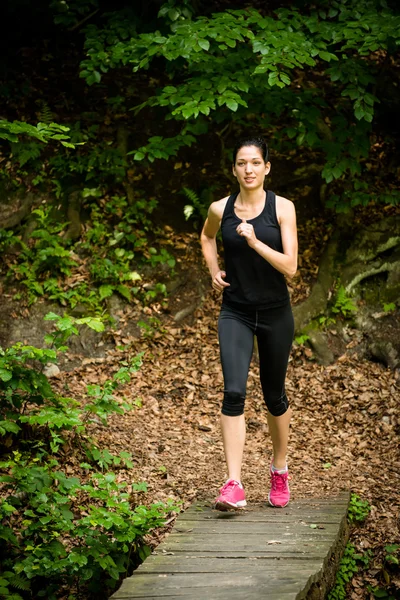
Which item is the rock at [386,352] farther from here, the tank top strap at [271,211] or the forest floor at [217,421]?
the tank top strap at [271,211]

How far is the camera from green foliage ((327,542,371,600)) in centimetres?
511

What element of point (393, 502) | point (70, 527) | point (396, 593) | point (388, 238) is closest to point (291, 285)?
point (388, 238)

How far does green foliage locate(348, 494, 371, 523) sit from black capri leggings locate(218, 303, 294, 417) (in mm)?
1445

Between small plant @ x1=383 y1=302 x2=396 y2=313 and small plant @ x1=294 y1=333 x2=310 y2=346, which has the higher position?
small plant @ x1=383 y1=302 x2=396 y2=313

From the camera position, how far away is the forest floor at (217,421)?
5.65m

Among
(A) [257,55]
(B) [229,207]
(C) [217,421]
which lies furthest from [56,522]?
(A) [257,55]

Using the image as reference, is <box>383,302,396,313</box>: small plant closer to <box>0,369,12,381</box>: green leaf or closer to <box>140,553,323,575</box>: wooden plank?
<box>140,553,323,575</box>: wooden plank

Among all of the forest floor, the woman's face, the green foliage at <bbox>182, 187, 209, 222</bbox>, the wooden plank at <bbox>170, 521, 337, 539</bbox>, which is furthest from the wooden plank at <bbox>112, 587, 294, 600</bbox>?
the green foliage at <bbox>182, 187, 209, 222</bbox>

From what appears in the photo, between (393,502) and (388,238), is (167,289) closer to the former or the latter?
(388,238)

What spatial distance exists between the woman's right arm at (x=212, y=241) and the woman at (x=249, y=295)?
0.01 m

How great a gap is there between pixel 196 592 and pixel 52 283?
5996mm

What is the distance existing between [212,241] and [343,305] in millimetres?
4165

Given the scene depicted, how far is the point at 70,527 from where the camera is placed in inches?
176

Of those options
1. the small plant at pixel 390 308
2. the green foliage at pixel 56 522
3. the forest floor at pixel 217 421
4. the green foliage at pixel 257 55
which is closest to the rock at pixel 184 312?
the forest floor at pixel 217 421
